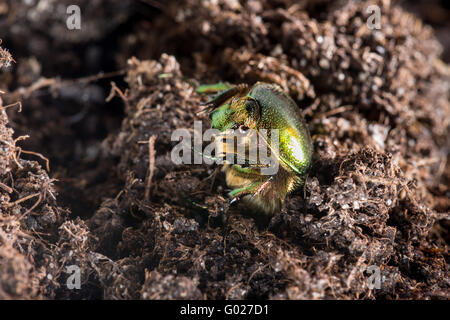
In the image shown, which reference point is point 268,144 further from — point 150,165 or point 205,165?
point 150,165

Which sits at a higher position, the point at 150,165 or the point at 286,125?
the point at 286,125

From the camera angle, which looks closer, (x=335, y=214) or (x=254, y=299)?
(x=254, y=299)

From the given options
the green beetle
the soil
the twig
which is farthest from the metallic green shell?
the twig

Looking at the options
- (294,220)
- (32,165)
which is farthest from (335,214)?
(32,165)

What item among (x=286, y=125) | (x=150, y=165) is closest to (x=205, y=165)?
(x=150, y=165)

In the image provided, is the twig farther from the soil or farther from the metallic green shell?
Result: the metallic green shell

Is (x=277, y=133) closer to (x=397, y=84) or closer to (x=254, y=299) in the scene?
(x=254, y=299)

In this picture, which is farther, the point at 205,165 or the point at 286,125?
the point at 205,165
